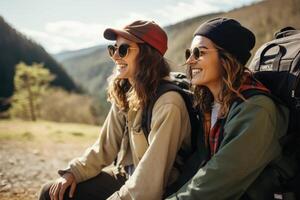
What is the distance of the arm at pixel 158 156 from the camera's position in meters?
3.20

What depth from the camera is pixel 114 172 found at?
410cm

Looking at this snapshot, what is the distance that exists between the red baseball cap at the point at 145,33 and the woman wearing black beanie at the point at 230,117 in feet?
1.74

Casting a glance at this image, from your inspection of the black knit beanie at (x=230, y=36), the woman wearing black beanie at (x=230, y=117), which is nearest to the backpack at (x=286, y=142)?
the woman wearing black beanie at (x=230, y=117)

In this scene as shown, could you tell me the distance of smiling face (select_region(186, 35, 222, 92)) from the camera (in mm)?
3242

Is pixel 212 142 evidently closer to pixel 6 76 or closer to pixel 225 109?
pixel 225 109

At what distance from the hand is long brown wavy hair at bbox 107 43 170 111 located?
0.83m

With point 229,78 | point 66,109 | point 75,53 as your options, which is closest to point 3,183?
point 229,78

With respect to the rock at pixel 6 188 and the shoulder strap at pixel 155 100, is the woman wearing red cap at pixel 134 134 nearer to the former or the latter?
the shoulder strap at pixel 155 100

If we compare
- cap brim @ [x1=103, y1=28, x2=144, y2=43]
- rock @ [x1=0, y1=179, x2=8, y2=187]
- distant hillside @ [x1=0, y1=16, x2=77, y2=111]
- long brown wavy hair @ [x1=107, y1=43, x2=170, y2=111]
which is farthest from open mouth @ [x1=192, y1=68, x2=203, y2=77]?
distant hillside @ [x1=0, y1=16, x2=77, y2=111]

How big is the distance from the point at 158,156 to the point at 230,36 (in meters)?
1.08

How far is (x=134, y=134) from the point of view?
11.8 ft

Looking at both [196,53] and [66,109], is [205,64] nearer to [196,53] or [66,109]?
[196,53]

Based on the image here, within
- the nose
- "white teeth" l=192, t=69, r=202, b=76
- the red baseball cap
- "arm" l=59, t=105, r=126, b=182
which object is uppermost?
the red baseball cap

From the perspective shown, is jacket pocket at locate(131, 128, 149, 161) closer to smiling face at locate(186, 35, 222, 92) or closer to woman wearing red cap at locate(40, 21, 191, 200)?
woman wearing red cap at locate(40, 21, 191, 200)
